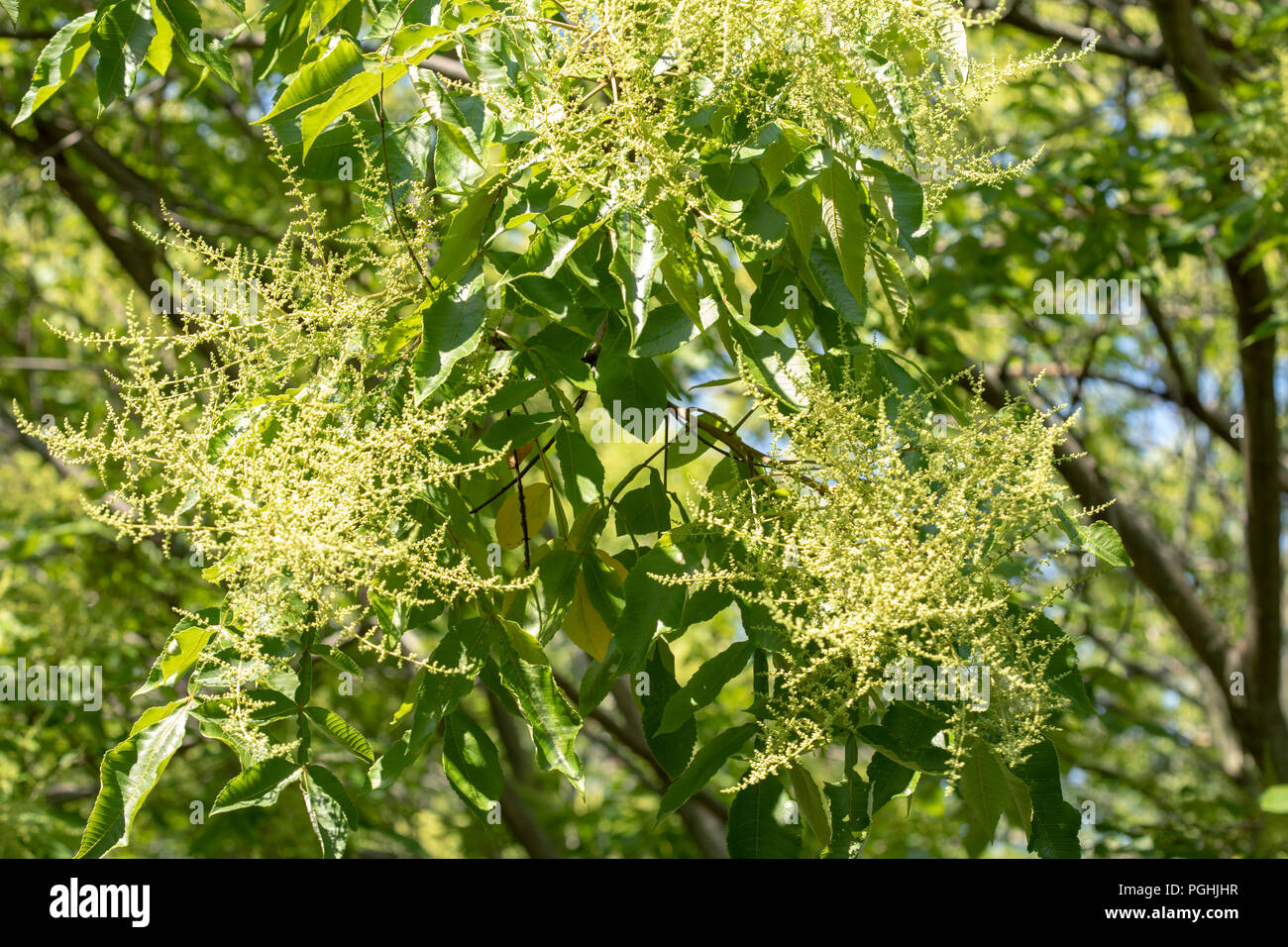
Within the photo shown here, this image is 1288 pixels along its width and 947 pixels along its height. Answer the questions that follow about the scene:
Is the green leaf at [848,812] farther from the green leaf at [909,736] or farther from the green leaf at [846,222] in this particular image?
the green leaf at [846,222]

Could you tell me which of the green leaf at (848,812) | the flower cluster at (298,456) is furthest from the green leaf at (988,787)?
the flower cluster at (298,456)

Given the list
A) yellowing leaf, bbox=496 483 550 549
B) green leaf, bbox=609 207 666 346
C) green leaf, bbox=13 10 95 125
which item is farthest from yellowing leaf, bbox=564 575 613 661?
green leaf, bbox=13 10 95 125

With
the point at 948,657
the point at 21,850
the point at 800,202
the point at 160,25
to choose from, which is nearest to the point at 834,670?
the point at 948,657

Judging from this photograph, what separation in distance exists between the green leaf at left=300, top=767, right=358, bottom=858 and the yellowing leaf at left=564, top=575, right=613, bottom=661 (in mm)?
567

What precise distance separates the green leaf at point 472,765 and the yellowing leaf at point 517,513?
487mm

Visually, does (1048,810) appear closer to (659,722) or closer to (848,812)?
(848,812)

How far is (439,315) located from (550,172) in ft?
0.96

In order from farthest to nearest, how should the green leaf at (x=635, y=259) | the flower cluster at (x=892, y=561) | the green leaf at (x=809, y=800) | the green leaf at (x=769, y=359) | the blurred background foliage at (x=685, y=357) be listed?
1. the blurred background foliage at (x=685, y=357)
2. the green leaf at (x=809, y=800)
3. the green leaf at (x=769, y=359)
4. the green leaf at (x=635, y=259)
5. the flower cluster at (x=892, y=561)

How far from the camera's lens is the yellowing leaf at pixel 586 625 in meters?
2.40

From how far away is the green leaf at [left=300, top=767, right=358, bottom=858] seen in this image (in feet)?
6.36

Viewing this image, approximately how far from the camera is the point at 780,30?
1.96 m

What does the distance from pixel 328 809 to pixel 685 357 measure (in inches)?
203

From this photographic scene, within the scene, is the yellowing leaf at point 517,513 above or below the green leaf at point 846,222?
below

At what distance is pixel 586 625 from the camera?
2.40m
